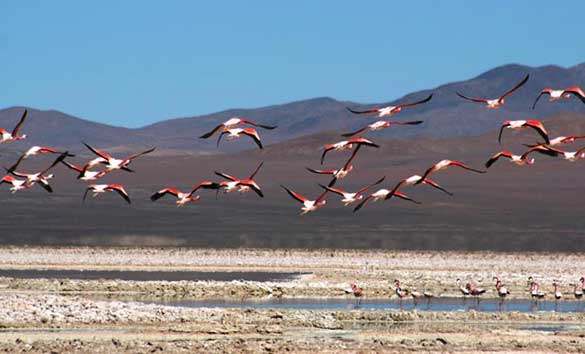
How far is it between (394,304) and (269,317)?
258 inches

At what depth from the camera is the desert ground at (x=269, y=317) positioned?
80.5ft

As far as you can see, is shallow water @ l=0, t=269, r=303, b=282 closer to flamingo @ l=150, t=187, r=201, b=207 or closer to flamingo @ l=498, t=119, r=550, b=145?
flamingo @ l=150, t=187, r=201, b=207

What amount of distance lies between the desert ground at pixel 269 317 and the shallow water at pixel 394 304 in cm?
68

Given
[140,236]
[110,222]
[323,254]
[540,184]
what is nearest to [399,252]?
[323,254]

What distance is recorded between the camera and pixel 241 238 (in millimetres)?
59531

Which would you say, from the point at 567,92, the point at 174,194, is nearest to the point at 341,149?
the point at 174,194

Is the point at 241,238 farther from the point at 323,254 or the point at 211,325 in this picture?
the point at 211,325

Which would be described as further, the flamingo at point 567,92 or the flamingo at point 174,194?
the flamingo at point 174,194

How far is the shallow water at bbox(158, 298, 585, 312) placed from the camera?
33.0 metres

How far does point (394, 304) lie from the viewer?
113 ft

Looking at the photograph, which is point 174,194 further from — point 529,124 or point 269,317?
point 529,124

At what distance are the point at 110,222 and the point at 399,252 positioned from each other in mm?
19388

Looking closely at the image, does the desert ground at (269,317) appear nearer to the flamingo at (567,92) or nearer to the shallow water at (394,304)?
the shallow water at (394,304)

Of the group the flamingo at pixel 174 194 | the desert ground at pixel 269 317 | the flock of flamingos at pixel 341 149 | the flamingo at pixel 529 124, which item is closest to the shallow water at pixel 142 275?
the desert ground at pixel 269 317
